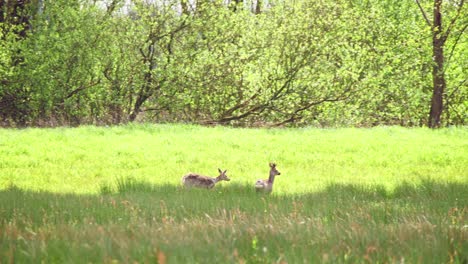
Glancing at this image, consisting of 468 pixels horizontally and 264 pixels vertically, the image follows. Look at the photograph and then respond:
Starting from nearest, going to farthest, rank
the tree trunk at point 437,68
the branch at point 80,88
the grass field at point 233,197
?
1. the grass field at point 233,197
2. the branch at point 80,88
3. the tree trunk at point 437,68

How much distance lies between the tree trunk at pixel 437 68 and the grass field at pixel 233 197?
19.6 feet

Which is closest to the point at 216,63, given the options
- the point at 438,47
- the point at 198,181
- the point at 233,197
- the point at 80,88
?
the point at 80,88

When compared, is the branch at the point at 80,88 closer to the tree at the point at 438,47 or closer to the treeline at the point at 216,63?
the treeline at the point at 216,63

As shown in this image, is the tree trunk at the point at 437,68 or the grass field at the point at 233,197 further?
the tree trunk at the point at 437,68

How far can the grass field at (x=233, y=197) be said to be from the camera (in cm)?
464

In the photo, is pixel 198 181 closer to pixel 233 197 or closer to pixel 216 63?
pixel 233 197

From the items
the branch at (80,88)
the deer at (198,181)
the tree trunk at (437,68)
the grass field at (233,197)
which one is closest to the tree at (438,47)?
the tree trunk at (437,68)

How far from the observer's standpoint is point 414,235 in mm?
5293

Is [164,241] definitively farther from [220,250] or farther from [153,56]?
→ [153,56]

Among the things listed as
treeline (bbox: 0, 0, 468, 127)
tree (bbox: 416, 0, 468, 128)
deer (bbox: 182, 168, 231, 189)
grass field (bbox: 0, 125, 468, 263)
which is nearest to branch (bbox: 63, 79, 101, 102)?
treeline (bbox: 0, 0, 468, 127)

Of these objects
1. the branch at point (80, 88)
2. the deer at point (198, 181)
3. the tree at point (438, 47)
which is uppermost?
the tree at point (438, 47)

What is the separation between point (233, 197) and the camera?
962 centimetres

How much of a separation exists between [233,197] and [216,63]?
1776 centimetres

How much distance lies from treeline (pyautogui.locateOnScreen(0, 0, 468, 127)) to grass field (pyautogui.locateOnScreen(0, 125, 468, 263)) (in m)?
5.43
